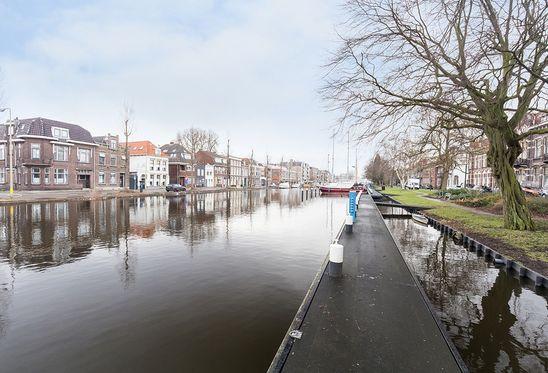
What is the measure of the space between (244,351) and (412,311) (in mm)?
3120

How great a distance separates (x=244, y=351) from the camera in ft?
16.2

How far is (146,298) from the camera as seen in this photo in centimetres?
686

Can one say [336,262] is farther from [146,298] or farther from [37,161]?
[37,161]

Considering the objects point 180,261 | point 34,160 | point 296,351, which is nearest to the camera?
point 296,351

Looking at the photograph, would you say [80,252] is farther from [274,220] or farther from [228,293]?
[274,220]

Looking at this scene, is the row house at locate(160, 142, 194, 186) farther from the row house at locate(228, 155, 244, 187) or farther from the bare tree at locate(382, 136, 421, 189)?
the bare tree at locate(382, 136, 421, 189)

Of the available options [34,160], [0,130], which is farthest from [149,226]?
[0,130]

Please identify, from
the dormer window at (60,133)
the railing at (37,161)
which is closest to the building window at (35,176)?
the railing at (37,161)

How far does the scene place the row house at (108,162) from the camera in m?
47.2

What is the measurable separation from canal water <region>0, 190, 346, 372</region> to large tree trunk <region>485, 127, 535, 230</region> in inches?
392

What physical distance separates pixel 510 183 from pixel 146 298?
56.9 feet

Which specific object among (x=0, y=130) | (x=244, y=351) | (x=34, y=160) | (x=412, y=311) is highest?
(x=0, y=130)

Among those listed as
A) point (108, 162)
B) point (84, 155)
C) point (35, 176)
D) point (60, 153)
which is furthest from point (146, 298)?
point (108, 162)

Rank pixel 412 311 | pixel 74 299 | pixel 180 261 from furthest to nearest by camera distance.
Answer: pixel 180 261 → pixel 74 299 → pixel 412 311
